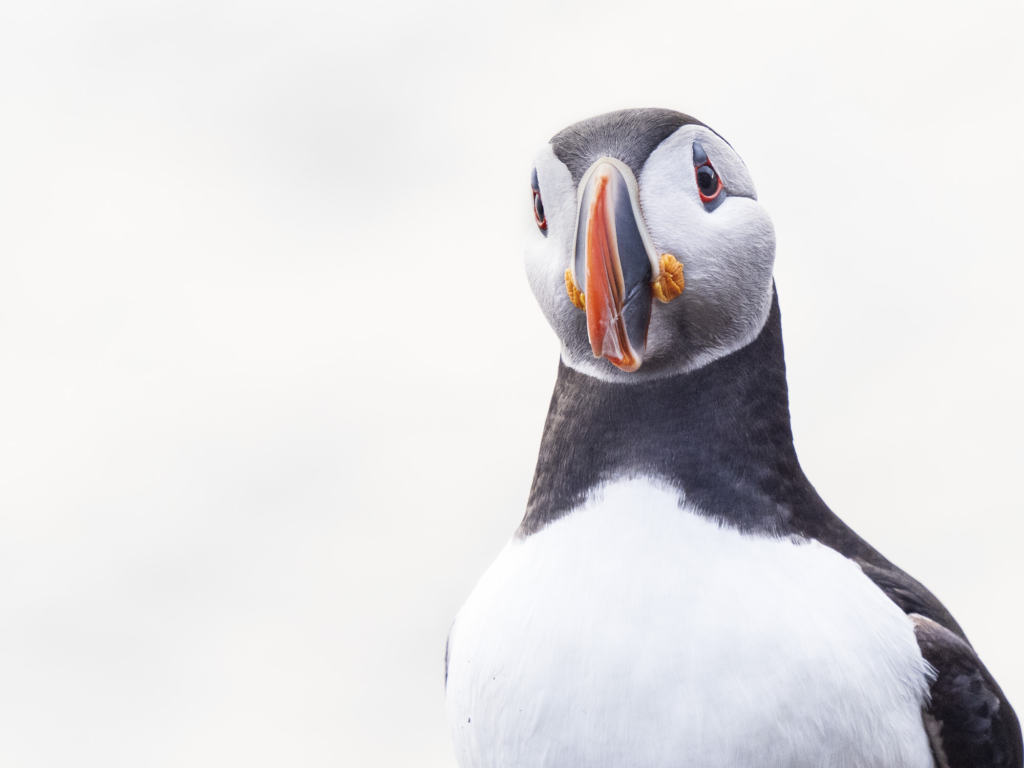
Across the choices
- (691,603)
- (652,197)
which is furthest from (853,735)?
(652,197)

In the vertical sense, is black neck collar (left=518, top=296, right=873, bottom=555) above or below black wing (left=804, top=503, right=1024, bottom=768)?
above

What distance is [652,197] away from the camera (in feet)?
6.46

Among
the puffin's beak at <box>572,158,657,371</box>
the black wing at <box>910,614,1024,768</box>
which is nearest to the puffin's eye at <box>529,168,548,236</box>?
the puffin's beak at <box>572,158,657,371</box>

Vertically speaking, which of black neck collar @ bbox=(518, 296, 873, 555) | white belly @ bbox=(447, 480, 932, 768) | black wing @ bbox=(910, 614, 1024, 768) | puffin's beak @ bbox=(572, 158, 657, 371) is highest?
puffin's beak @ bbox=(572, 158, 657, 371)

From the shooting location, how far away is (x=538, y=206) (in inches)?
83.7

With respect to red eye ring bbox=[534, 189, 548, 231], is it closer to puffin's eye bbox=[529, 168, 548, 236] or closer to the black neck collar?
puffin's eye bbox=[529, 168, 548, 236]

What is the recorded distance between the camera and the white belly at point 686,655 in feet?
6.15

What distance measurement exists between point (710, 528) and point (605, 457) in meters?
0.26

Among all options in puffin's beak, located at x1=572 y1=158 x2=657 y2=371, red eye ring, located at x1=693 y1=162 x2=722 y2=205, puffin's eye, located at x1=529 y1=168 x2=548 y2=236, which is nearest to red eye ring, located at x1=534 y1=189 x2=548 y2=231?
puffin's eye, located at x1=529 y1=168 x2=548 y2=236

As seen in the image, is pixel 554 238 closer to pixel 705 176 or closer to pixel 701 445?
pixel 705 176

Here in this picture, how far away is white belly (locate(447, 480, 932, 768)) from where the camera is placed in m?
1.87

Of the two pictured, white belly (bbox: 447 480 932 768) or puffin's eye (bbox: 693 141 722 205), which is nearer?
white belly (bbox: 447 480 932 768)

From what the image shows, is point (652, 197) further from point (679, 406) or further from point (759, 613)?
point (759, 613)

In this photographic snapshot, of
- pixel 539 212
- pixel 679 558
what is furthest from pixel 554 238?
pixel 679 558
